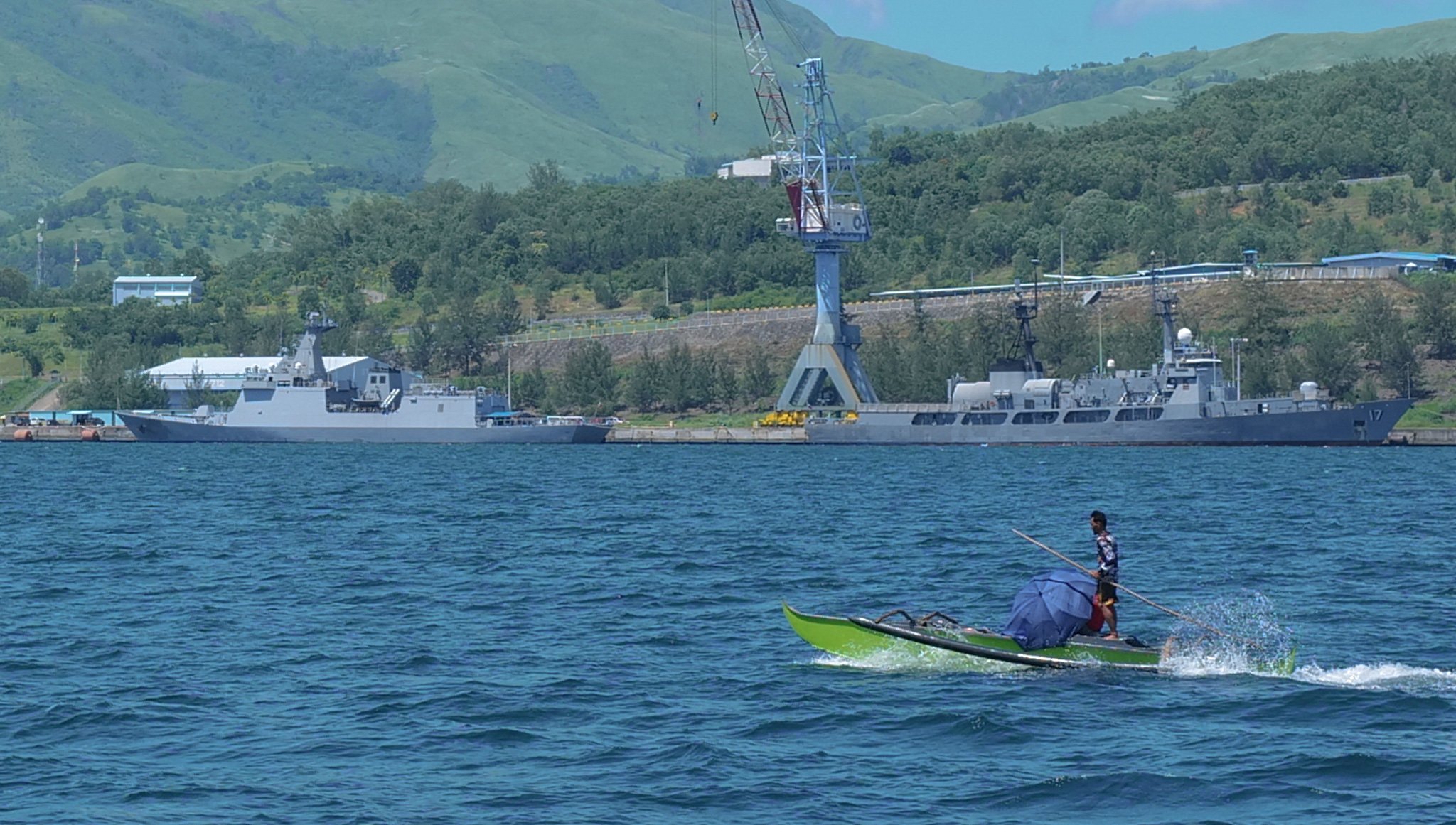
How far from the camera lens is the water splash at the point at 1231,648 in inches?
1149

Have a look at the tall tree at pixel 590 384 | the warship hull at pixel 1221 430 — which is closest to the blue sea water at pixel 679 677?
the warship hull at pixel 1221 430

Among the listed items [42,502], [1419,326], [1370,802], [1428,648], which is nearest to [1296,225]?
[1419,326]

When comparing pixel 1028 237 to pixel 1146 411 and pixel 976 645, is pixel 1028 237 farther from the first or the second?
pixel 976 645

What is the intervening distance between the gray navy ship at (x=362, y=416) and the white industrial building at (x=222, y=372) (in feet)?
45.9

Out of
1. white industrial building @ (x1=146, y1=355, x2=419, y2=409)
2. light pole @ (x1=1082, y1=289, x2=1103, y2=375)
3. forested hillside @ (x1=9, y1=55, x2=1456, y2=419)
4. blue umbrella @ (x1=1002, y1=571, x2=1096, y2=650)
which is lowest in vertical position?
blue umbrella @ (x1=1002, y1=571, x2=1096, y2=650)

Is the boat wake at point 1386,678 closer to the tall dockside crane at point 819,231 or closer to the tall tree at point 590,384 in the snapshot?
the tall dockside crane at point 819,231

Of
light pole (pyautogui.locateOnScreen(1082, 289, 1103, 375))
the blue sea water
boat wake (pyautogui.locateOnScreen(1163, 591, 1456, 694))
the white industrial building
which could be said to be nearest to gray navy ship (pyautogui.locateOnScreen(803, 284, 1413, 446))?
light pole (pyautogui.locateOnScreen(1082, 289, 1103, 375))

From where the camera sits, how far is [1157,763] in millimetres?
23250

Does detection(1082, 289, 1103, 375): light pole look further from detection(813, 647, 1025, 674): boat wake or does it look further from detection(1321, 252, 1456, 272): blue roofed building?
detection(813, 647, 1025, 674): boat wake

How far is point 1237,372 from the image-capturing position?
12294cm

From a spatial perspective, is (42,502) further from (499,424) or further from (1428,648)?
(499,424)

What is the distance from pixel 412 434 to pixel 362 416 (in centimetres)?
410

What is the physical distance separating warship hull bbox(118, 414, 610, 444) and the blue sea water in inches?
2795

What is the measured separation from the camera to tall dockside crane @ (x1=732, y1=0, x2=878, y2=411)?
442ft
